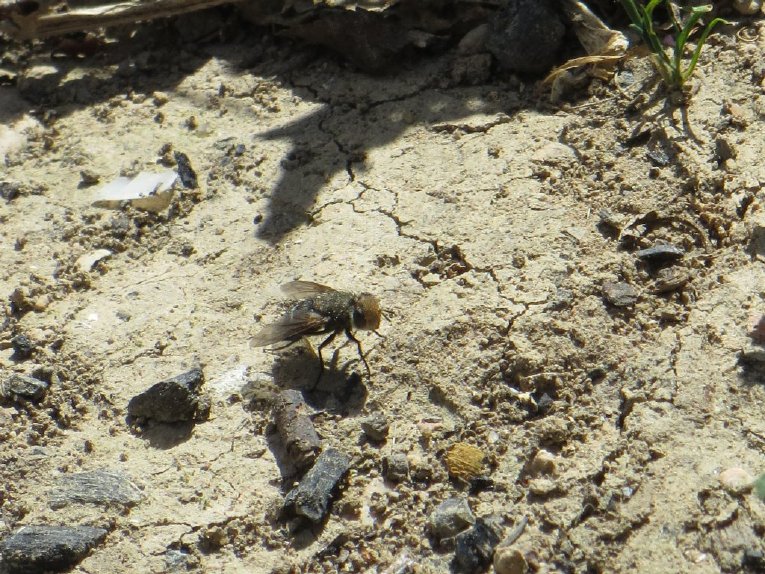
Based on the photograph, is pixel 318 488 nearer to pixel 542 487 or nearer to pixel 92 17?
pixel 542 487

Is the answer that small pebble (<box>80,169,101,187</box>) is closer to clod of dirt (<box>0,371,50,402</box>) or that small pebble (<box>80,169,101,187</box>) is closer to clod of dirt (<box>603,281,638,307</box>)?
clod of dirt (<box>0,371,50,402</box>)

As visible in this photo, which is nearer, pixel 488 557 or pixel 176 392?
pixel 488 557

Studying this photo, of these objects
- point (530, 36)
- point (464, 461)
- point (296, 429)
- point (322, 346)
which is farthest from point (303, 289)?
point (530, 36)

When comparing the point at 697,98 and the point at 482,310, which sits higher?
the point at 697,98

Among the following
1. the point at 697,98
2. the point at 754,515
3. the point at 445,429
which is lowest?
the point at 445,429

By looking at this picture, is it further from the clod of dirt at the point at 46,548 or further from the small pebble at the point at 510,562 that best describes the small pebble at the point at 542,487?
the clod of dirt at the point at 46,548

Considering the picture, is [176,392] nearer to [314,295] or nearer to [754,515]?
Answer: [314,295]

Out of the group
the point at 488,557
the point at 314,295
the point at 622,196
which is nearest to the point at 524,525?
the point at 488,557
